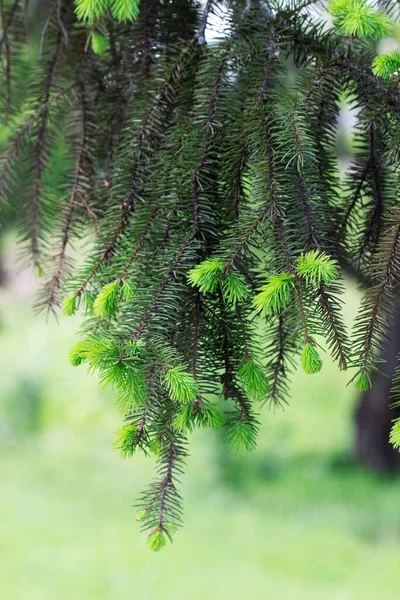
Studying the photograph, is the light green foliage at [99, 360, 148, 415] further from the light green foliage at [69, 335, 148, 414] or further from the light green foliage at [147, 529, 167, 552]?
the light green foliage at [147, 529, 167, 552]

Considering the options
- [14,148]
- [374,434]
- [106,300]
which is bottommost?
[106,300]

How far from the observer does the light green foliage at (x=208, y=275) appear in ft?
2.57

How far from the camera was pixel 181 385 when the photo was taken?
725mm

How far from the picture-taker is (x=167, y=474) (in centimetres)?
83

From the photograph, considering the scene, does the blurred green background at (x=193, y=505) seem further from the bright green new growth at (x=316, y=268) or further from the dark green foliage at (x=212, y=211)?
the bright green new growth at (x=316, y=268)

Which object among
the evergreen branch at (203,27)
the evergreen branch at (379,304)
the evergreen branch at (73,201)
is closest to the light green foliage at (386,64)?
the evergreen branch at (379,304)

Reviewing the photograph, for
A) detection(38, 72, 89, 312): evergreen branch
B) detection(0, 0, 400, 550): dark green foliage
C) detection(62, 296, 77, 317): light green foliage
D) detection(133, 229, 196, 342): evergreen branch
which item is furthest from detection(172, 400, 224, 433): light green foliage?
detection(38, 72, 89, 312): evergreen branch

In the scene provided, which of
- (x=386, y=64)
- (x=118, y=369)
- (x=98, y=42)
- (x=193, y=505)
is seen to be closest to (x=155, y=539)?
(x=118, y=369)

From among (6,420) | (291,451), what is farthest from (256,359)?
(6,420)

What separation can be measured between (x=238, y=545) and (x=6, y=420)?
314cm

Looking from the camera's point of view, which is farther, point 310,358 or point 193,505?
point 193,505

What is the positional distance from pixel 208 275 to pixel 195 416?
0.59ft

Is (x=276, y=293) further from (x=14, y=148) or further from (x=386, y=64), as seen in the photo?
(x=14, y=148)

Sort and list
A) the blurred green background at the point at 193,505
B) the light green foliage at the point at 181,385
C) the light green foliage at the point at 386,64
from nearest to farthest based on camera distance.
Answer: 1. the light green foliage at the point at 181,385
2. the light green foliage at the point at 386,64
3. the blurred green background at the point at 193,505
